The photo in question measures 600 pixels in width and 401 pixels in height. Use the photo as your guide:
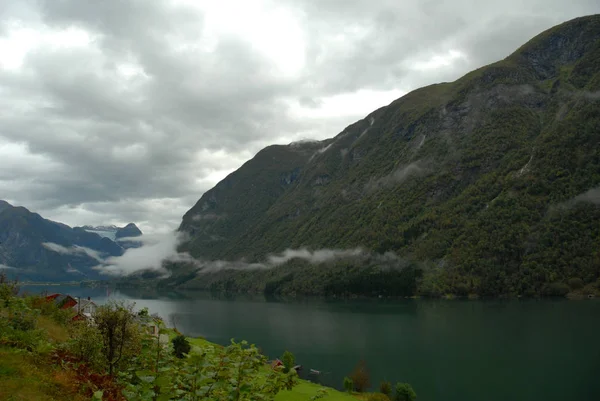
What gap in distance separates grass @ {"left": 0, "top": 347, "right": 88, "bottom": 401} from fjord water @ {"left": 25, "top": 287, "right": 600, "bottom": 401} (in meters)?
31.0

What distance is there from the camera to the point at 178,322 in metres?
126

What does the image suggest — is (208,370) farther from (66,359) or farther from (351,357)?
(351,357)

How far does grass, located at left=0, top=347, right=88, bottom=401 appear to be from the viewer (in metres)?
13.7

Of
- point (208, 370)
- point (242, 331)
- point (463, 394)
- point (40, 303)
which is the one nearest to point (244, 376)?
point (208, 370)

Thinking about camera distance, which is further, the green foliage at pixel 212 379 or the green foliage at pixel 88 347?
the green foliage at pixel 88 347

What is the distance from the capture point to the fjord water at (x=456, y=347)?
160ft

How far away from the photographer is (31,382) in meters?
14.8

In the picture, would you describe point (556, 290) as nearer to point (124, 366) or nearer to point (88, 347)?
point (88, 347)

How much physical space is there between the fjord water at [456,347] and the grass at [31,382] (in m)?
31.0

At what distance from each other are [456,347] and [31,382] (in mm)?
70784

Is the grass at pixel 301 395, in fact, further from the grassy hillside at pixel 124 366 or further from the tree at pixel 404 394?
→ the grassy hillside at pixel 124 366

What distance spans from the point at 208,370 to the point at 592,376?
60.2 m

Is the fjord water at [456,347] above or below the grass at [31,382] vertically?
below

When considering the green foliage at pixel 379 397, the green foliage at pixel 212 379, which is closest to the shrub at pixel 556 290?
the green foliage at pixel 379 397
